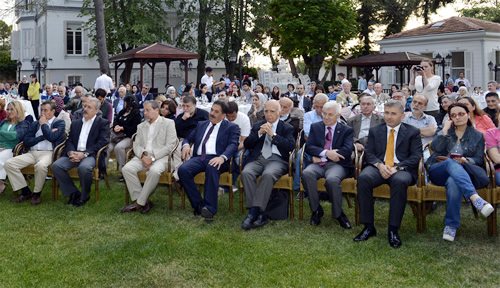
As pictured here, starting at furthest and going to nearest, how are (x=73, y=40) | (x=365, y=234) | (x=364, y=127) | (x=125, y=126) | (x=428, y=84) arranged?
(x=73, y=40)
(x=125, y=126)
(x=428, y=84)
(x=364, y=127)
(x=365, y=234)

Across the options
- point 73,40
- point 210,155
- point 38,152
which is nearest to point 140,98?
point 38,152

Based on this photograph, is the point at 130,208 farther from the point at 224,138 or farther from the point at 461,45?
the point at 461,45

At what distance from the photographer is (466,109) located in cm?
506

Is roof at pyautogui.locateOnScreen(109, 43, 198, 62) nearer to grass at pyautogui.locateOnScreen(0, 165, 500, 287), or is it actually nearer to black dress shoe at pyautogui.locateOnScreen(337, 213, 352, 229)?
grass at pyautogui.locateOnScreen(0, 165, 500, 287)

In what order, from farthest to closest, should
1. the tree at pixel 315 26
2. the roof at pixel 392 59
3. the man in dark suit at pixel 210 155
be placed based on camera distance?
1. the tree at pixel 315 26
2. the roof at pixel 392 59
3. the man in dark suit at pixel 210 155

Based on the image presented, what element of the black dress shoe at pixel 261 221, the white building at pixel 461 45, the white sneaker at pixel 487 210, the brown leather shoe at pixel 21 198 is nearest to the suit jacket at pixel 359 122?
the black dress shoe at pixel 261 221

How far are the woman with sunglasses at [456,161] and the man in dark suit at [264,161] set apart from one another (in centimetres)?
161

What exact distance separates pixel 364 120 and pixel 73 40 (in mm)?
26812

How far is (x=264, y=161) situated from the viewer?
5.78 m

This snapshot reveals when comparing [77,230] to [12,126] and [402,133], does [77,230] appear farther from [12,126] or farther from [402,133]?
[402,133]

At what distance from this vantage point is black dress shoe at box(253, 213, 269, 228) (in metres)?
5.26

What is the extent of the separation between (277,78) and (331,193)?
17883 mm

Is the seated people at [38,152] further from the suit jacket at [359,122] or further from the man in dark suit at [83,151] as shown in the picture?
the suit jacket at [359,122]

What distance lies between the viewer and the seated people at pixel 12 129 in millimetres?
6645
